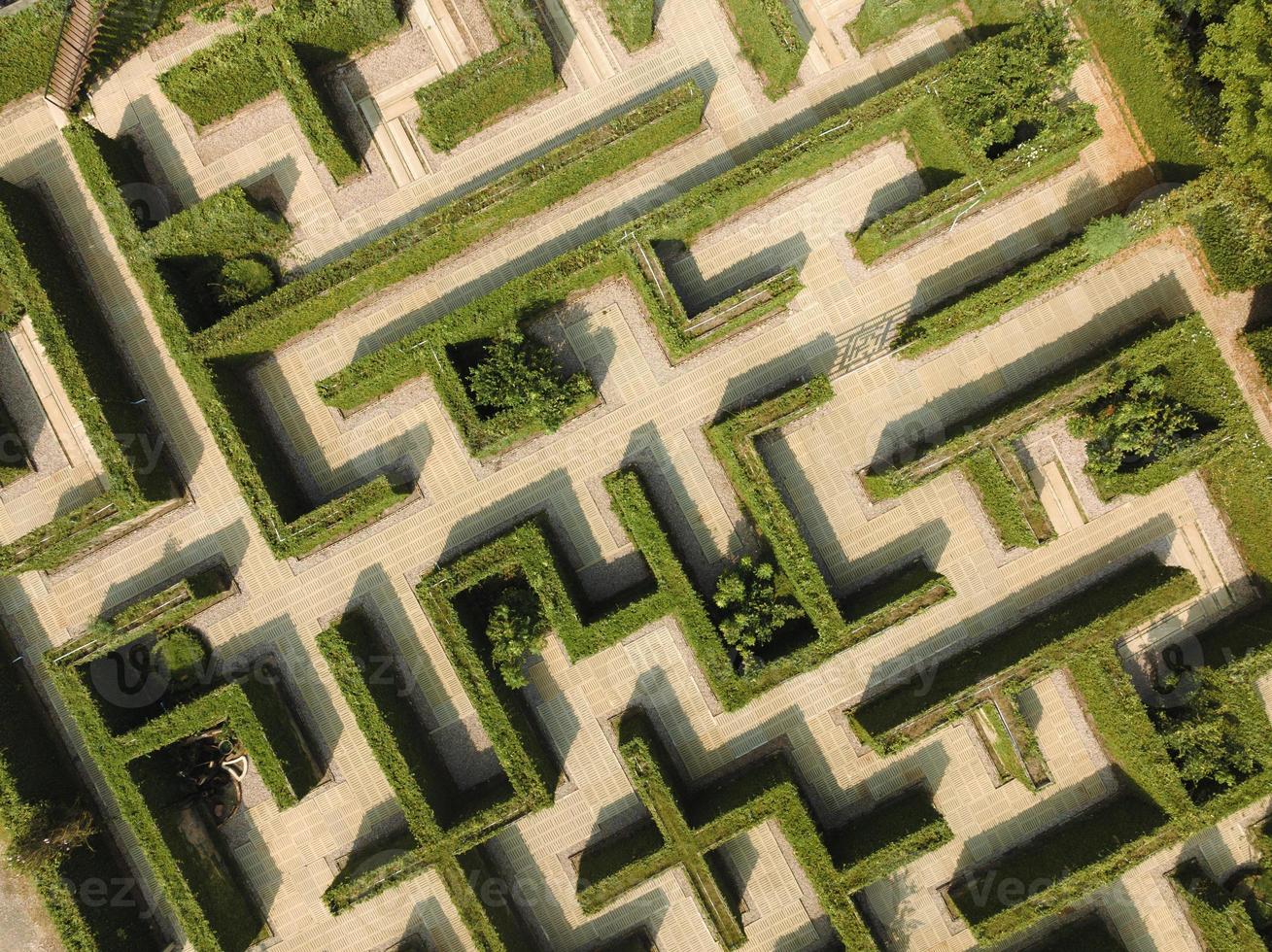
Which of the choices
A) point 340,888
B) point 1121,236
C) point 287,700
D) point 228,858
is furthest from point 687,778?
point 1121,236

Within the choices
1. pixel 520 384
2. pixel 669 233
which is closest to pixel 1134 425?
pixel 669 233

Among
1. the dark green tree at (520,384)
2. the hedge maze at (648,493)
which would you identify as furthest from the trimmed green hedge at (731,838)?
the dark green tree at (520,384)

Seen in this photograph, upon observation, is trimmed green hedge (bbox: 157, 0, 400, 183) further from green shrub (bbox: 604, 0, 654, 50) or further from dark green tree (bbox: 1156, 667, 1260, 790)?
dark green tree (bbox: 1156, 667, 1260, 790)

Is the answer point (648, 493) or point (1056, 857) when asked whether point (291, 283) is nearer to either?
point (648, 493)

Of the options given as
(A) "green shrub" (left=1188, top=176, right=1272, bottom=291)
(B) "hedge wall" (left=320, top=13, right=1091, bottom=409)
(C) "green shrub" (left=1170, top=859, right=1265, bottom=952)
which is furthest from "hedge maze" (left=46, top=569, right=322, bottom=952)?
(A) "green shrub" (left=1188, top=176, right=1272, bottom=291)

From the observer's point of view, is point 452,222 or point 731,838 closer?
point 731,838

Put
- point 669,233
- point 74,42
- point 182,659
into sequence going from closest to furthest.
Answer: point 669,233 → point 74,42 → point 182,659
